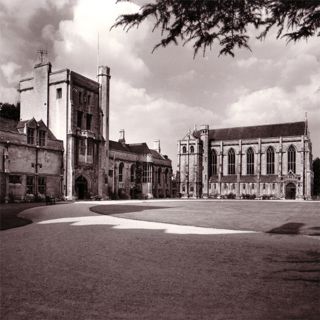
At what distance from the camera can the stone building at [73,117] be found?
3831cm

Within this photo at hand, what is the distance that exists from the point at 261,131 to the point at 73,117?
165ft

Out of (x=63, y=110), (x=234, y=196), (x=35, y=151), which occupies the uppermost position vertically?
(x=63, y=110)

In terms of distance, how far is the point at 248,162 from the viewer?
75.3 m

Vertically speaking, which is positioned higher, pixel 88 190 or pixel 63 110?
pixel 63 110

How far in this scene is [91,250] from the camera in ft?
26.7

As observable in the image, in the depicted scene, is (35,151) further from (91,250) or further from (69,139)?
(91,250)

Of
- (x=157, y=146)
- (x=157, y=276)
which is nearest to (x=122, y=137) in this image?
(x=157, y=146)

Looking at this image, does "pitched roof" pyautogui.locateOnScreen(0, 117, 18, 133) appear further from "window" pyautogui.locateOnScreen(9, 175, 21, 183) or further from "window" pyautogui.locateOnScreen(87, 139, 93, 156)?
"window" pyautogui.locateOnScreen(87, 139, 93, 156)

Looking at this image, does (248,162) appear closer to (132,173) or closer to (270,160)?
(270,160)

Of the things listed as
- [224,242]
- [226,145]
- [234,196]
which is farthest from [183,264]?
[226,145]

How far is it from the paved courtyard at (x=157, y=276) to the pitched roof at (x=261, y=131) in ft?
221

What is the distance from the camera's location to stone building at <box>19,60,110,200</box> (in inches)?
1508

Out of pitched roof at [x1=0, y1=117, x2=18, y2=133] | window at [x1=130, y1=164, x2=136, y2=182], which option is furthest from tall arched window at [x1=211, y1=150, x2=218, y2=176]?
pitched roof at [x1=0, y1=117, x2=18, y2=133]

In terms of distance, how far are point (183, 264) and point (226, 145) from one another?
7272 centimetres
